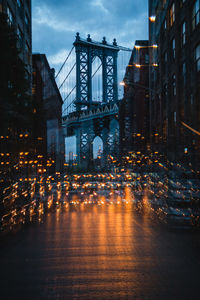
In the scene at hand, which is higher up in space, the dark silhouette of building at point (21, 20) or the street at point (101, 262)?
the dark silhouette of building at point (21, 20)

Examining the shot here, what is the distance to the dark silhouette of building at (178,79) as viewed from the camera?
22.6 m

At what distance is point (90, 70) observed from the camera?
6512 cm

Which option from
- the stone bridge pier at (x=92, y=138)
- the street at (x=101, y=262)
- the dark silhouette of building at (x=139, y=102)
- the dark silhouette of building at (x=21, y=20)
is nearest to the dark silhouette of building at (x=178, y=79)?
the dark silhouette of building at (x=139, y=102)

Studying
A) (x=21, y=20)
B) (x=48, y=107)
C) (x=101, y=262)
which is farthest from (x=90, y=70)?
(x=101, y=262)

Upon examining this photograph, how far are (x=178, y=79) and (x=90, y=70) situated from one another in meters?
40.9

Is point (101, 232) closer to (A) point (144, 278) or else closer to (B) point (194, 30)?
(A) point (144, 278)

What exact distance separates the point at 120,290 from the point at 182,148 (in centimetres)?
2128

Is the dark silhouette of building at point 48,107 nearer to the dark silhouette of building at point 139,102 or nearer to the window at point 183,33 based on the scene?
the dark silhouette of building at point 139,102

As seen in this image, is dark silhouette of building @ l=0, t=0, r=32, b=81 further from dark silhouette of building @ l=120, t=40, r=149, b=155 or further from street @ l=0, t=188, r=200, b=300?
street @ l=0, t=188, r=200, b=300

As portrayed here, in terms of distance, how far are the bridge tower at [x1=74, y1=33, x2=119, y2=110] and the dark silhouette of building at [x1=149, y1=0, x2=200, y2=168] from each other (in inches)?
1041

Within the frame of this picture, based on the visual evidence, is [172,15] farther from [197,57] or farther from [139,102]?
[139,102]

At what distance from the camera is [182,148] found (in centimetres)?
2489

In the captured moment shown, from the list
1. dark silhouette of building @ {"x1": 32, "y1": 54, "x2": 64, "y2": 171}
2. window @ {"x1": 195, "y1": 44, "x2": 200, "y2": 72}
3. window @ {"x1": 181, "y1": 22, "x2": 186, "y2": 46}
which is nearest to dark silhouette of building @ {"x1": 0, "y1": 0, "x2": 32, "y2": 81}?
dark silhouette of building @ {"x1": 32, "y1": 54, "x2": 64, "y2": 171}

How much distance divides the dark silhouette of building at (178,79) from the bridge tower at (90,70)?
2644 cm
